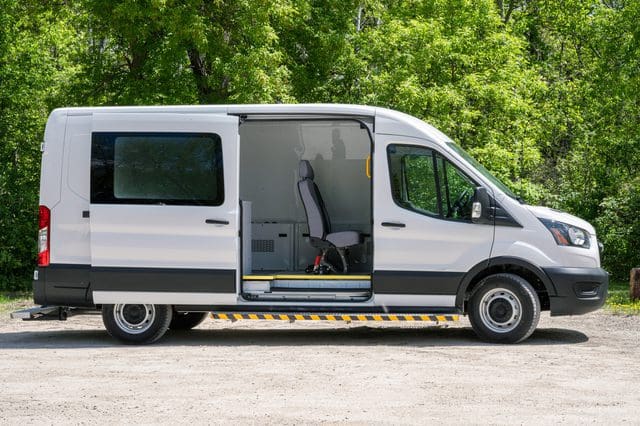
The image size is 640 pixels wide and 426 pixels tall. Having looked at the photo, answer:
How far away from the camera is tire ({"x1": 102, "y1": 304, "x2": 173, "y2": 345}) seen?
11734 millimetres

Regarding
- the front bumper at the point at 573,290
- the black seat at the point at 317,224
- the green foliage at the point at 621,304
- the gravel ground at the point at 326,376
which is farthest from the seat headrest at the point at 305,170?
the green foliage at the point at 621,304

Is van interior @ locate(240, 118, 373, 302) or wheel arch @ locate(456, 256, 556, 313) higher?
van interior @ locate(240, 118, 373, 302)

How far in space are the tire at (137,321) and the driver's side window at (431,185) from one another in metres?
2.78

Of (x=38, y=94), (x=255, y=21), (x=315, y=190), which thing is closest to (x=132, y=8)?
(x=255, y=21)

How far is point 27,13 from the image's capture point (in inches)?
977

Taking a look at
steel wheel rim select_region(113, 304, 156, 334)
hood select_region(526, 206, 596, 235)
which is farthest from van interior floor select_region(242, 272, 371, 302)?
hood select_region(526, 206, 596, 235)

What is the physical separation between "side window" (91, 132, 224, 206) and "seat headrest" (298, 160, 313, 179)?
4.33ft

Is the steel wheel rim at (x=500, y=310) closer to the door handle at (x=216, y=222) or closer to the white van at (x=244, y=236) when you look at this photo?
the white van at (x=244, y=236)

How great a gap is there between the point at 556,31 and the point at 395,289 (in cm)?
2850

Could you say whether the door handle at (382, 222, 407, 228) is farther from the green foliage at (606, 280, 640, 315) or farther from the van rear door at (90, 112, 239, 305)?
the green foliage at (606, 280, 640, 315)

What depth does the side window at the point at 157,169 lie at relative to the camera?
11.6 metres

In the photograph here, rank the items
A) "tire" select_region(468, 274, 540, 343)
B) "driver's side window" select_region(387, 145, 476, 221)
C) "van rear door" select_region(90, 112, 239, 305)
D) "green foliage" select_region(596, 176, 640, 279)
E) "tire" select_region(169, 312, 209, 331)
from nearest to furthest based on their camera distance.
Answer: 1. "tire" select_region(468, 274, 540, 343)
2. "driver's side window" select_region(387, 145, 476, 221)
3. "van rear door" select_region(90, 112, 239, 305)
4. "tire" select_region(169, 312, 209, 331)
5. "green foliage" select_region(596, 176, 640, 279)

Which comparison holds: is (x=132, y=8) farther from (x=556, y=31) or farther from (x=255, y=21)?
(x=556, y=31)

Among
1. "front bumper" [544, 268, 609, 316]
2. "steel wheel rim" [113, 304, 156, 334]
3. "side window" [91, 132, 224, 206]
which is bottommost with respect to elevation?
"steel wheel rim" [113, 304, 156, 334]
